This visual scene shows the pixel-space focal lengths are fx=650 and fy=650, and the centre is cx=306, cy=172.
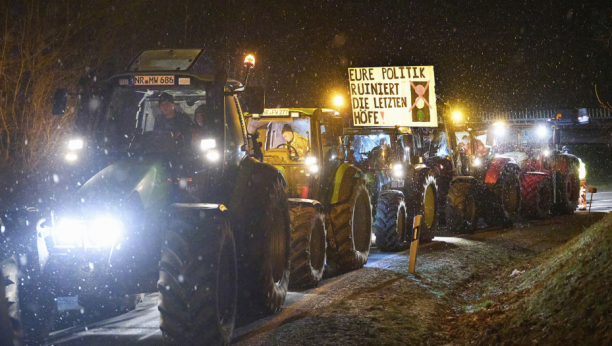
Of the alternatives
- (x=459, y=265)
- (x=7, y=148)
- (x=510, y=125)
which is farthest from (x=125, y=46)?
(x=459, y=265)

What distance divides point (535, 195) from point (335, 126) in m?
10.4

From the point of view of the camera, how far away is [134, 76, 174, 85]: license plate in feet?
22.5

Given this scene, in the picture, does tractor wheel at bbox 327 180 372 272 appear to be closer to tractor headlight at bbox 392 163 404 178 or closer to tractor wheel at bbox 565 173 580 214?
tractor headlight at bbox 392 163 404 178

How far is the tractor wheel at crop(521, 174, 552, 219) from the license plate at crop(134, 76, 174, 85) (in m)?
15.5

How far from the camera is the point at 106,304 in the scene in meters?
7.15

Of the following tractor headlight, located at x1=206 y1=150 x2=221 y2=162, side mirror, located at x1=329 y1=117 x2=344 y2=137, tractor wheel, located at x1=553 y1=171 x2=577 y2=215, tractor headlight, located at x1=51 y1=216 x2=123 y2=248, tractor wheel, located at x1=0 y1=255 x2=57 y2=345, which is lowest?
tractor wheel, located at x1=553 y1=171 x2=577 y2=215

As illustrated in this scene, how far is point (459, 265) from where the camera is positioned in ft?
38.5

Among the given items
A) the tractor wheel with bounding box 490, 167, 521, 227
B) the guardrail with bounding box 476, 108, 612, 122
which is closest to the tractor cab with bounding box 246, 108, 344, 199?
the tractor wheel with bounding box 490, 167, 521, 227

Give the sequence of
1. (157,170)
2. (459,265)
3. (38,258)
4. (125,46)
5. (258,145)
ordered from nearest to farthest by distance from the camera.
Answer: (38,258)
(157,170)
(258,145)
(459,265)
(125,46)

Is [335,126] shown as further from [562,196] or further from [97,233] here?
[562,196]

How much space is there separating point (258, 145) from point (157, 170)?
2244 millimetres

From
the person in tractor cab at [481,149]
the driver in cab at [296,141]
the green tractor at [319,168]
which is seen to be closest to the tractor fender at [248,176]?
the green tractor at [319,168]

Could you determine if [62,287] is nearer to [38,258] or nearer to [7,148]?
[38,258]

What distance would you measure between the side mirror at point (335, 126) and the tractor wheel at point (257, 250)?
4.08 meters
